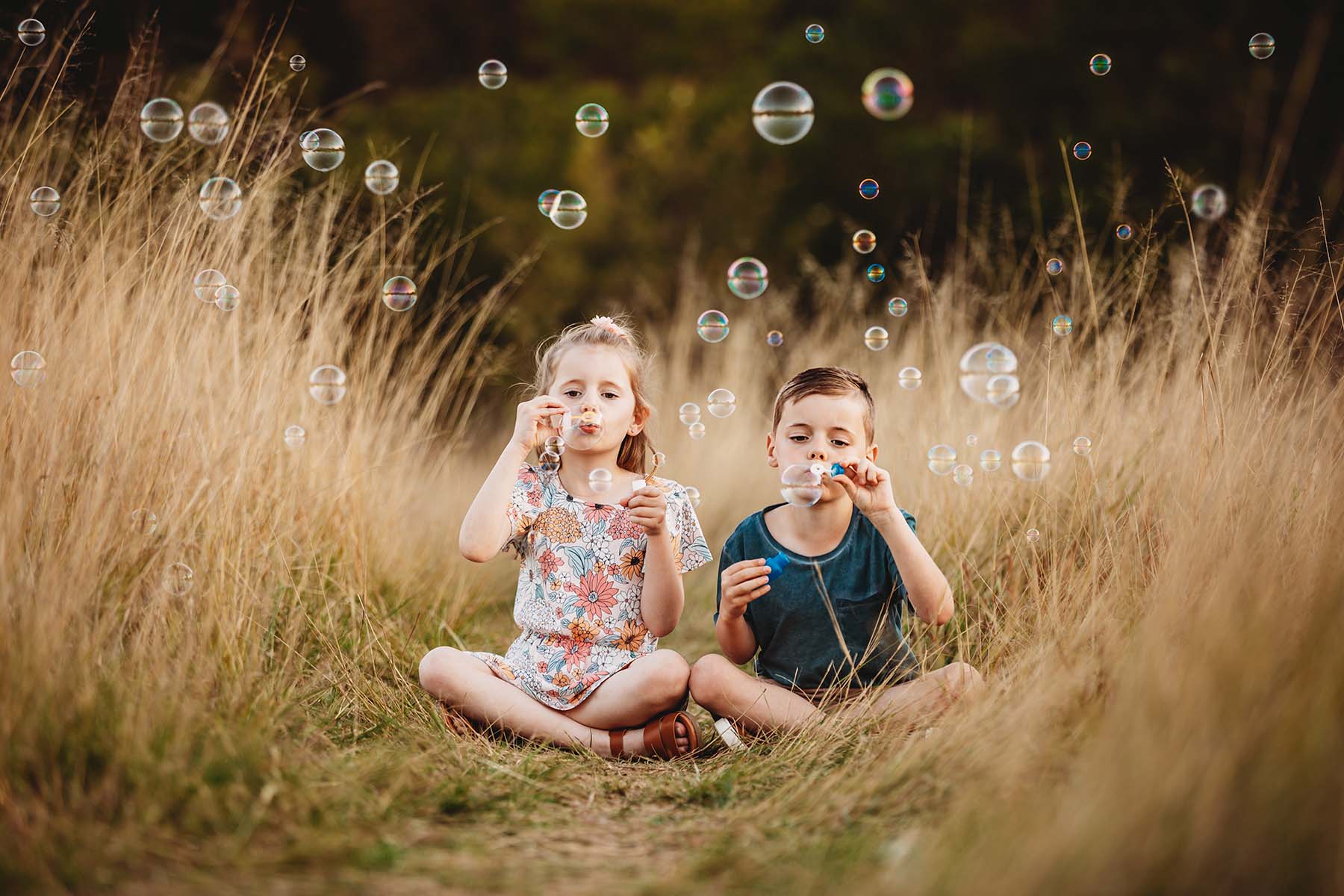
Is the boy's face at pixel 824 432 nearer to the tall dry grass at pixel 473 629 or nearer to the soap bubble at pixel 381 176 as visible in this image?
the tall dry grass at pixel 473 629

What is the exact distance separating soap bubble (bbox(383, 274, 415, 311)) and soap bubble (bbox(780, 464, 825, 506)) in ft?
4.93

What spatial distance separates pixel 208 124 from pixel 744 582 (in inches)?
87.8

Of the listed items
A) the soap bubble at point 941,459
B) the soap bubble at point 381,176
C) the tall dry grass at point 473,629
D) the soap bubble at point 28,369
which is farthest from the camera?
the soap bubble at point 381,176

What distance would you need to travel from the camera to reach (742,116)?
13.5 meters

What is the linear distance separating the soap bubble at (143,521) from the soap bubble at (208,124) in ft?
4.57

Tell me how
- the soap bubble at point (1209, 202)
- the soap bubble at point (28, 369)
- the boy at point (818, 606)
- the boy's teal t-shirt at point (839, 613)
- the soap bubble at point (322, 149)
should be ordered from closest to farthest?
the soap bubble at point (28, 369), the boy at point (818, 606), the boy's teal t-shirt at point (839, 613), the soap bubble at point (322, 149), the soap bubble at point (1209, 202)

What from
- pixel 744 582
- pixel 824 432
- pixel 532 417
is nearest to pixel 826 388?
pixel 824 432

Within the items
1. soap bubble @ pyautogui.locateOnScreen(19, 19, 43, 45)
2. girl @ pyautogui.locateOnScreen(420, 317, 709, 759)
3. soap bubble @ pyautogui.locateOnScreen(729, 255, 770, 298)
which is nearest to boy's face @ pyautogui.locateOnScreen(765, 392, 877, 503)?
girl @ pyautogui.locateOnScreen(420, 317, 709, 759)

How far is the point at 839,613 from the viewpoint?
2873 mm

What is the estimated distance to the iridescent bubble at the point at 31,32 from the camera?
3.32 m

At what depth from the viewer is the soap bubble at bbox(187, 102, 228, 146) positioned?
11.3ft

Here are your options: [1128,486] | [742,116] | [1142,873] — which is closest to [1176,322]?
[1128,486]

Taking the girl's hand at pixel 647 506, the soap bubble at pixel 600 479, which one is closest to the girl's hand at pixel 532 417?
the soap bubble at pixel 600 479

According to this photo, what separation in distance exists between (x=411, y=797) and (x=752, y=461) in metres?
3.90
